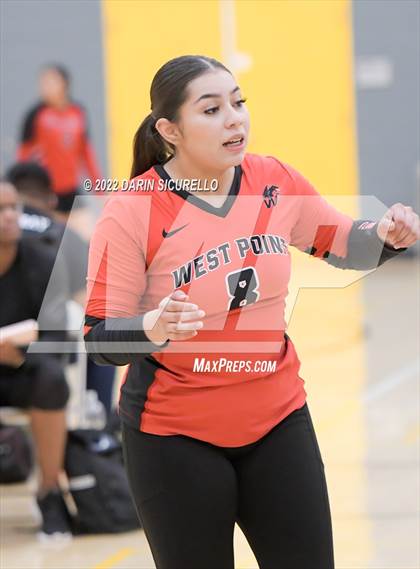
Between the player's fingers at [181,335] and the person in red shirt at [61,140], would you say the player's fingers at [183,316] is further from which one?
the person in red shirt at [61,140]

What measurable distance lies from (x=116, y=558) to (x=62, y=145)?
707 cm

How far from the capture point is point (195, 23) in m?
12.5

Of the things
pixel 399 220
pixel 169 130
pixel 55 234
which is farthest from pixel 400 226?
pixel 55 234

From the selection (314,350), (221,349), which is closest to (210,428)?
(221,349)

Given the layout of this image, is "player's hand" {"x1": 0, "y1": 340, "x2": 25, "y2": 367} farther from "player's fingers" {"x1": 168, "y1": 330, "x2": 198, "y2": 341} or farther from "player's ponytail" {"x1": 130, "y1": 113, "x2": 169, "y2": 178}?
"player's fingers" {"x1": 168, "y1": 330, "x2": 198, "y2": 341}

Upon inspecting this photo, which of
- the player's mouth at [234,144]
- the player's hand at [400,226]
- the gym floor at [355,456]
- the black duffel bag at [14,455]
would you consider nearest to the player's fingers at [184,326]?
the player's mouth at [234,144]

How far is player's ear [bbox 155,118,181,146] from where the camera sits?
2.64 meters

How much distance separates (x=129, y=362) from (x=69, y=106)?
8.79 m

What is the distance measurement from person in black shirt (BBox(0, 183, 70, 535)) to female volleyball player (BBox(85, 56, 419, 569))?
92.6 inches

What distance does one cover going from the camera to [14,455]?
17.7 feet

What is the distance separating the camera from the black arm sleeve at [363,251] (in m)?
2.73

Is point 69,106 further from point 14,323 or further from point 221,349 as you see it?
point 221,349

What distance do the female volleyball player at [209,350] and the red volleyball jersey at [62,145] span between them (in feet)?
27.5

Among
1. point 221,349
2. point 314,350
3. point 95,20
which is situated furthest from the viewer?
point 95,20
